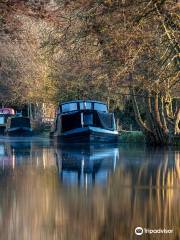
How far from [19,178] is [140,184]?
3216mm

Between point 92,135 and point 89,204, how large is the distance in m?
31.1

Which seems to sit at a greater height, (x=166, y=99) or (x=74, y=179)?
(x=166, y=99)

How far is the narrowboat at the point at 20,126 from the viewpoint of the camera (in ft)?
227

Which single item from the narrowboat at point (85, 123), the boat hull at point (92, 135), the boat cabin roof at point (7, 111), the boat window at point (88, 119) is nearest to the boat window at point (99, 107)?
the narrowboat at point (85, 123)

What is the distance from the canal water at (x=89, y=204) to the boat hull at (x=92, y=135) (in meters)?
22.7

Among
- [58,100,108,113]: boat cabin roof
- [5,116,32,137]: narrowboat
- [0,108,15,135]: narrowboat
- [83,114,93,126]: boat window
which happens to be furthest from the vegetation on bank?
[0,108,15,135]: narrowboat

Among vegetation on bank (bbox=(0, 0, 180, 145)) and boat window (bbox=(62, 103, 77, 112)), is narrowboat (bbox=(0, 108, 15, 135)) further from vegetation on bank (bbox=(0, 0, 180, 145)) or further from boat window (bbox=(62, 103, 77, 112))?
vegetation on bank (bbox=(0, 0, 180, 145))

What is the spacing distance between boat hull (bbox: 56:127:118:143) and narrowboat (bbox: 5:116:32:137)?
79.9 ft

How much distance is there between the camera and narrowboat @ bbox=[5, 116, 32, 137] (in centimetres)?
6931

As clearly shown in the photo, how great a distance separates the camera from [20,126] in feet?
228

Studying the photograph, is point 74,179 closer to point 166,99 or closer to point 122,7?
point 122,7

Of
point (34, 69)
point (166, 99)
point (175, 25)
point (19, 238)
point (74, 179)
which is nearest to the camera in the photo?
point (19, 238)

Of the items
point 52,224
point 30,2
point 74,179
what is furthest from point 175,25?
point 52,224

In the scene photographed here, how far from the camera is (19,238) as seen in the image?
944 cm
